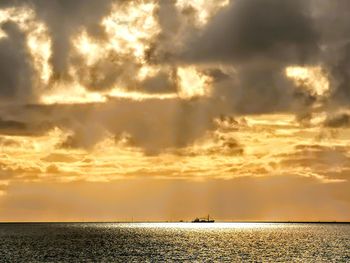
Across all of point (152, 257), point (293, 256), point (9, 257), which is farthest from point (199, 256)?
point (9, 257)

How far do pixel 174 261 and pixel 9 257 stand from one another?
49581mm

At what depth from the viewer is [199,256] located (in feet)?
637

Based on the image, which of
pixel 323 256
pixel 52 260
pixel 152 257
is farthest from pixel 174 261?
pixel 323 256

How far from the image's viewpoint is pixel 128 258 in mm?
189250

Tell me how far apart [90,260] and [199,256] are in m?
32.3

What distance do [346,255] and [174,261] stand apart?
56.0 metres

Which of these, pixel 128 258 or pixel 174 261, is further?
pixel 128 258

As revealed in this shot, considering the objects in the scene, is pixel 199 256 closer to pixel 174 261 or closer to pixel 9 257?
pixel 174 261

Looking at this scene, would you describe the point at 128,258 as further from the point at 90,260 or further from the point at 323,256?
the point at 323,256

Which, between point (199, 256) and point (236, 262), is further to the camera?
point (199, 256)

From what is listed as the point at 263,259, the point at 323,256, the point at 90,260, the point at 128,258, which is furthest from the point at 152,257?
the point at 323,256

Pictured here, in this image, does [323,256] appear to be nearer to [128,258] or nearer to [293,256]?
[293,256]

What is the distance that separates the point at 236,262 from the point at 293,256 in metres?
28.6

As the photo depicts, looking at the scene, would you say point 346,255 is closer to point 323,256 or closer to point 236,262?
point 323,256
